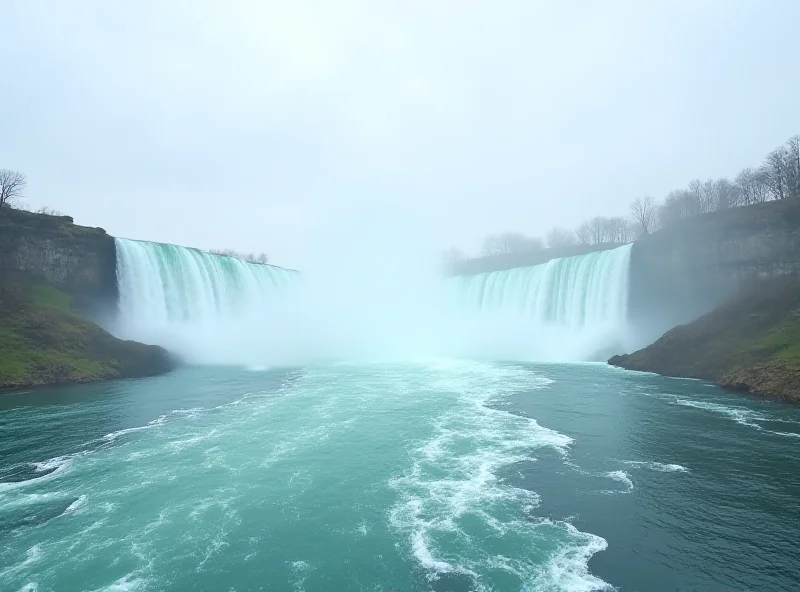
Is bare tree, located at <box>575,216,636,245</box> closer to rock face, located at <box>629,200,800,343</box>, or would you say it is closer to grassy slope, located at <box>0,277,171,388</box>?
rock face, located at <box>629,200,800,343</box>

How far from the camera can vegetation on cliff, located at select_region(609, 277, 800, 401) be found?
27.4 m

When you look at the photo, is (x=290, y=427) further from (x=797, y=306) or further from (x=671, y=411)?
(x=797, y=306)

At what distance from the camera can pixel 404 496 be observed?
13.6m

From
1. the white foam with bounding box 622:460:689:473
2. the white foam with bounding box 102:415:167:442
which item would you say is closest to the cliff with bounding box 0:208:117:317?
the white foam with bounding box 102:415:167:442

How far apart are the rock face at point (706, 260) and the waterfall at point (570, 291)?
1522 mm

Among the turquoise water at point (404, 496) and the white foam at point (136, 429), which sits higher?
the turquoise water at point (404, 496)

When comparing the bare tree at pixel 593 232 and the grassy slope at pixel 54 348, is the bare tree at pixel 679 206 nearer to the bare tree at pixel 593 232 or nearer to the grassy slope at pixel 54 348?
the bare tree at pixel 593 232

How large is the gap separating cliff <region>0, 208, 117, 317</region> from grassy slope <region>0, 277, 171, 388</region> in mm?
2320

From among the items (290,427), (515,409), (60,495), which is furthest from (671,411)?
(60,495)

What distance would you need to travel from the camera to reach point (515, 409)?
24.4 meters

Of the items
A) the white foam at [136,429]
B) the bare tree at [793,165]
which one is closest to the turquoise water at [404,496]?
the white foam at [136,429]

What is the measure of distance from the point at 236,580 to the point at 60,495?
27.2ft

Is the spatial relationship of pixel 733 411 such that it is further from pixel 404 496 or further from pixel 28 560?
pixel 28 560

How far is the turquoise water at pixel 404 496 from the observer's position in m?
Answer: 9.77
